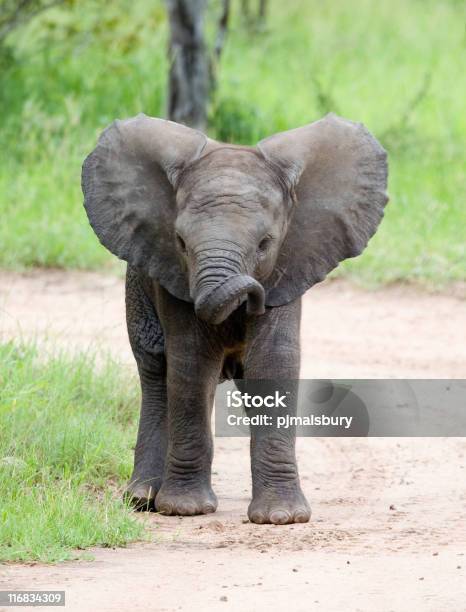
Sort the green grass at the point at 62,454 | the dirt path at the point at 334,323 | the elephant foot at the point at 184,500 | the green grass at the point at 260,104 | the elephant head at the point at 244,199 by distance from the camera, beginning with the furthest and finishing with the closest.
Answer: the green grass at the point at 260,104, the dirt path at the point at 334,323, the elephant foot at the point at 184,500, the elephant head at the point at 244,199, the green grass at the point at 62,454

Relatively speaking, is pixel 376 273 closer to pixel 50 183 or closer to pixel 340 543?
pixel 50 183

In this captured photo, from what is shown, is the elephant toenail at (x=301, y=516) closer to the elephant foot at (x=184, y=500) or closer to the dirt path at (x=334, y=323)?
the elephant foot at (x=184, y=500)

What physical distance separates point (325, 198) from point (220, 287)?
34.6 inches

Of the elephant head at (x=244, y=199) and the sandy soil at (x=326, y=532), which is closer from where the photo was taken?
the sandy soil at (x=326, y=532)

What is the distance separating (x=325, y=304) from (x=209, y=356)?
3.95 m

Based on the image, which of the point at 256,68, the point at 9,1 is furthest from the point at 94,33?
the point at 256,68

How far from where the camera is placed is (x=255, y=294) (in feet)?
15.8

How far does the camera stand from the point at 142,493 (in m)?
5.58

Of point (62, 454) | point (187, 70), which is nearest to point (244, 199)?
point (62, 454)

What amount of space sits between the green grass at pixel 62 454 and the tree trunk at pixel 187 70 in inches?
170

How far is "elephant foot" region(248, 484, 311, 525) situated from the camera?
5.20 meters

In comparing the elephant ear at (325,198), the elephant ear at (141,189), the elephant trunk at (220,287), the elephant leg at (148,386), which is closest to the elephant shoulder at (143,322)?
the elephant leg at (148,386)

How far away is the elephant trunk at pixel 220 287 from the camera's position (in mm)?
4617

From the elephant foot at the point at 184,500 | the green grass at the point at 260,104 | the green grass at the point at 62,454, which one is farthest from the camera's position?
the green grass at the point at 260,104
